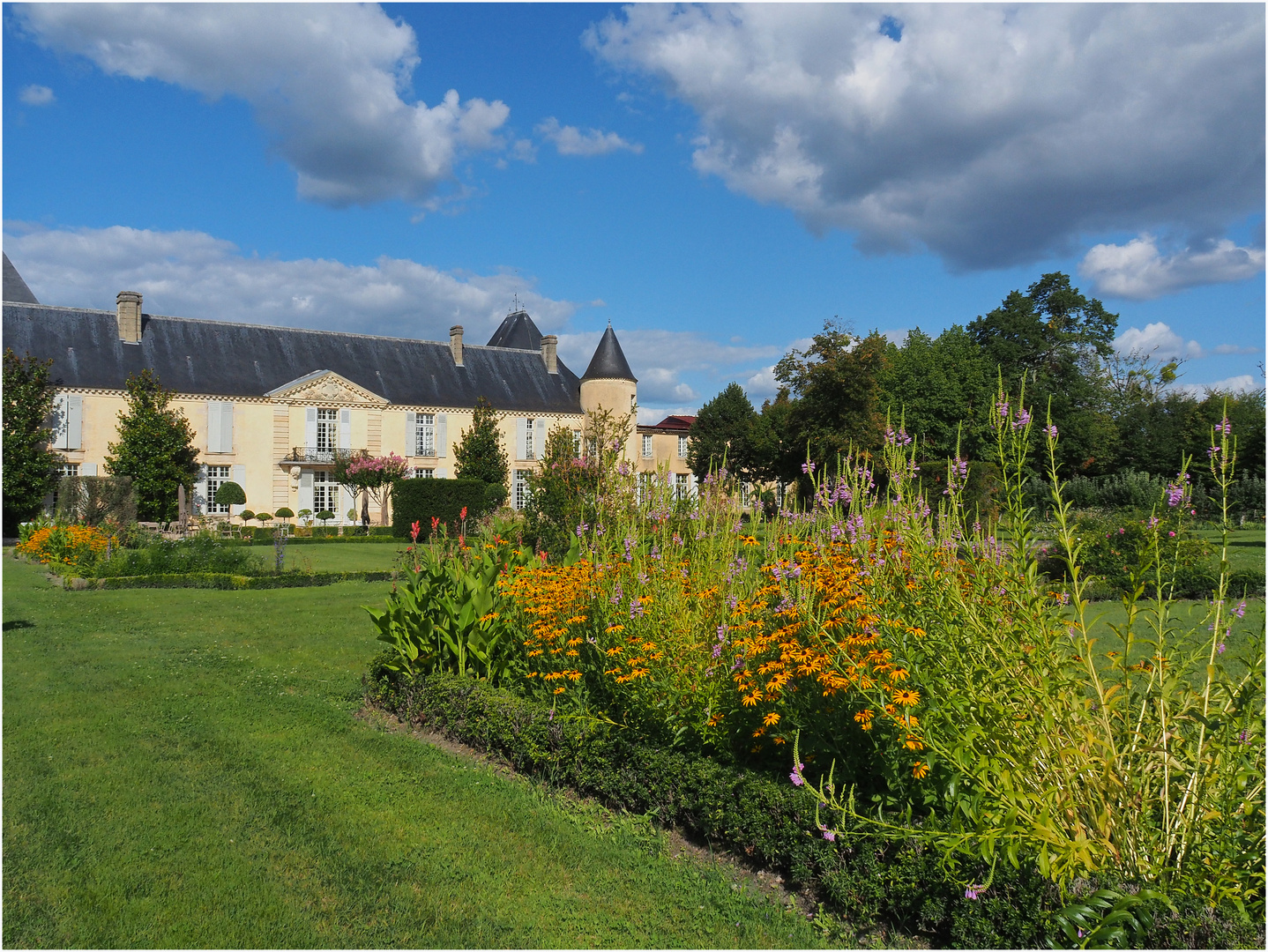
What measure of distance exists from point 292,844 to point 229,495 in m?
29.2

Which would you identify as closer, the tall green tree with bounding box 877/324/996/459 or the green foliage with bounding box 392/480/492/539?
the green foliage with bounding box 392/480/492/539

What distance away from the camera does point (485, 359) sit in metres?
38.2

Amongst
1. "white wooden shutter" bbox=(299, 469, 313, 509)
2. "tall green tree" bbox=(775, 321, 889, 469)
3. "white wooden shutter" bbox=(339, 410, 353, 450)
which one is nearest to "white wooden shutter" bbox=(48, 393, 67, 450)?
"white wooden shutter" bbox=(299, 469, 313, 509)

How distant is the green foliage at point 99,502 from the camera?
62.7 ft

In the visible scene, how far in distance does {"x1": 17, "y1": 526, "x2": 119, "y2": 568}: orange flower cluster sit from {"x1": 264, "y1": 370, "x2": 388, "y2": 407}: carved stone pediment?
16.8 meters

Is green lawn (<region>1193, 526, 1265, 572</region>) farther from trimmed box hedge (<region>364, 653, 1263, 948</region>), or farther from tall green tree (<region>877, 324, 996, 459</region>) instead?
tall green tree (<region>877, 324, 996, 459</region>)

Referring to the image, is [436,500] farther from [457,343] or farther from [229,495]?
[457,343]

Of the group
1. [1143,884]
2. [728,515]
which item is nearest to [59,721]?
[728,515]

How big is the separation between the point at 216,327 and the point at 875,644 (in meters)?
35.0

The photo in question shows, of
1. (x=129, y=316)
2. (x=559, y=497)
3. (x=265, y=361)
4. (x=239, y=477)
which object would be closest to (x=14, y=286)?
(x=129, y=316)

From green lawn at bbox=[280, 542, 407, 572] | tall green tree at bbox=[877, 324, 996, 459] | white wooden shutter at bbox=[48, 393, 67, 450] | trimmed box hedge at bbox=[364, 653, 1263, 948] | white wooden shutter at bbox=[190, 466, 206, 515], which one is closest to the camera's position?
trimmed box hedge at bbox=[364, 653, 1263, 948]

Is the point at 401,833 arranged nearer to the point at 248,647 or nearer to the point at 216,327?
the point at 248,647

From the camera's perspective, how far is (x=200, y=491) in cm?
3042

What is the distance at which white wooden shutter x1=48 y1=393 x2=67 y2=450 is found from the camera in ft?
91.9
